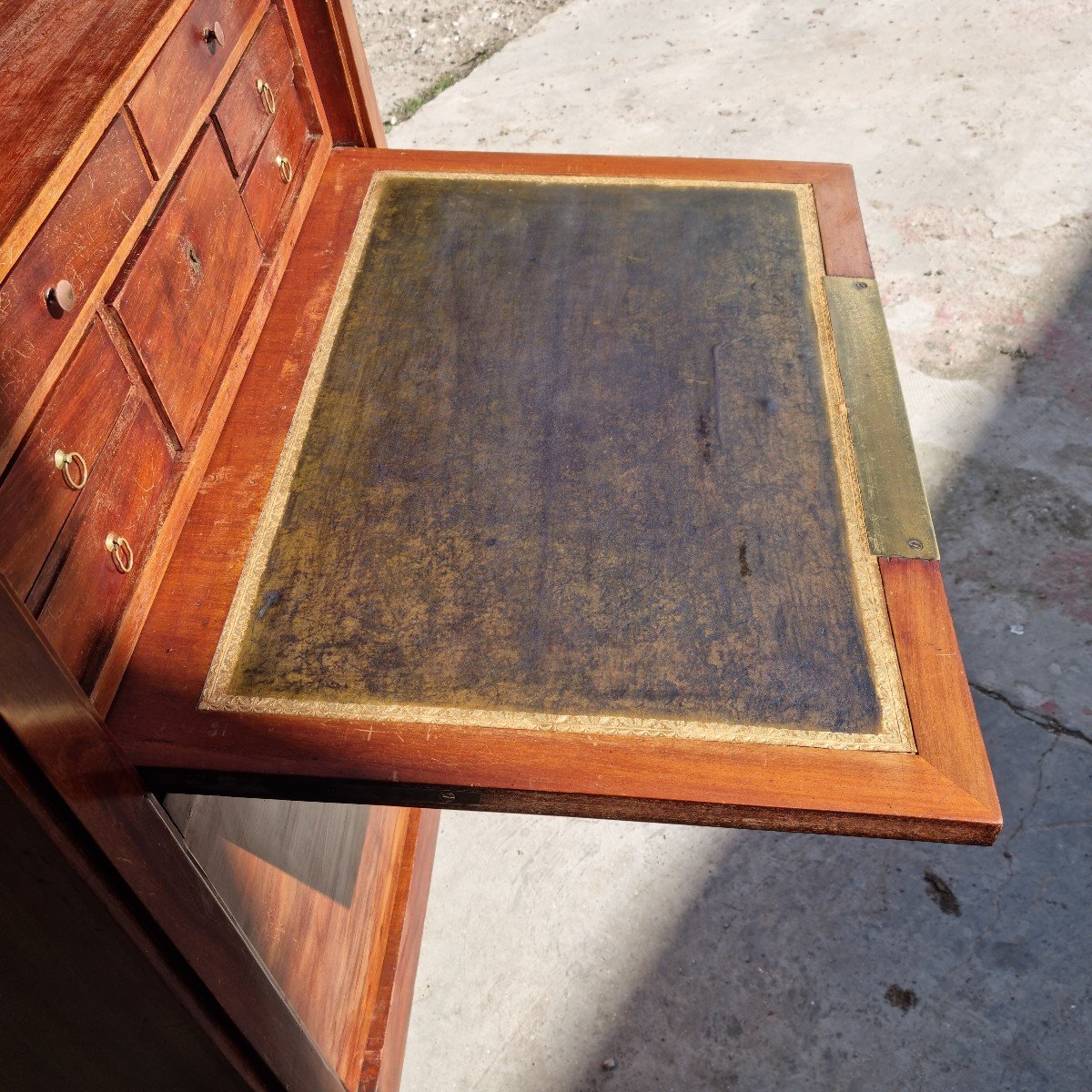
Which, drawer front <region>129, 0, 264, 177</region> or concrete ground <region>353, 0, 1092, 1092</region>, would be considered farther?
concrete ground <region>353, 0, 1092, 1092</region>

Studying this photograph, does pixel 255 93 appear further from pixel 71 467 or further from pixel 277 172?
pixel 71 467

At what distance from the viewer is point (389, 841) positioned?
1834 millimetres

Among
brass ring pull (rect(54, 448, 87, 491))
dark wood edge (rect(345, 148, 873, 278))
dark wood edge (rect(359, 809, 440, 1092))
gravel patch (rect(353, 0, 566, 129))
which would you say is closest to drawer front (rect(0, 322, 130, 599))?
brass ring pull (rect(54, 448, 87, 491))

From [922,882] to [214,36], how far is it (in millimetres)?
1742

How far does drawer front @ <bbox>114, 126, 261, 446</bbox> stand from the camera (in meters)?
1.08

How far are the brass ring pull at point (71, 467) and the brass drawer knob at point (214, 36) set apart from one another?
56cm

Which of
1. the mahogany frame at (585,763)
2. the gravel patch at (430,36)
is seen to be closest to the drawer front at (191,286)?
the mahogany frame at (585,763)

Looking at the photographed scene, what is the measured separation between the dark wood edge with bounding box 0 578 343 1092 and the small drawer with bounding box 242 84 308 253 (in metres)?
0.79

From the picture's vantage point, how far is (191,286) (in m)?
1.18

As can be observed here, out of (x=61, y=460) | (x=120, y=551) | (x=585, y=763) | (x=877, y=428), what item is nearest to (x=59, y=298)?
(x=61, y=460)

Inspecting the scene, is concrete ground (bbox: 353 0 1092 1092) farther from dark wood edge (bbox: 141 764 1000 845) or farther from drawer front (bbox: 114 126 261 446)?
drawer front (bbox: 114 126 261 446)

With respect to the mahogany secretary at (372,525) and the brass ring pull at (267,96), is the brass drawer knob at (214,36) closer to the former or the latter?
the mahogany secretary at (372,525)

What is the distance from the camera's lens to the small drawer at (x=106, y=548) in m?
0.92

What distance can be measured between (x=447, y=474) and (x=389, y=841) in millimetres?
929
